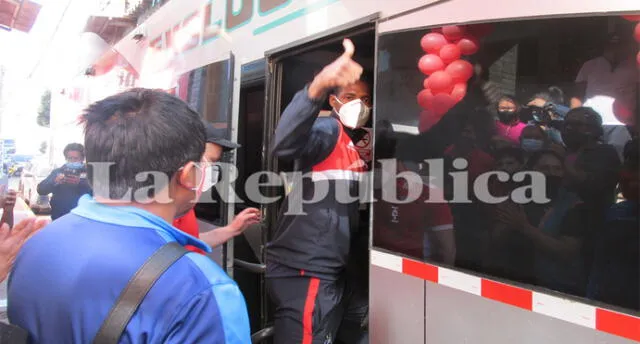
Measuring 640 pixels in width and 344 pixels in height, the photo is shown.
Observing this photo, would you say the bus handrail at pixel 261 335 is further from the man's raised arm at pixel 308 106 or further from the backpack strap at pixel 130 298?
the backpack strap at pixel 130 298

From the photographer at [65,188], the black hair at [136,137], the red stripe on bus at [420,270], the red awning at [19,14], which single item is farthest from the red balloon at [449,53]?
the photographer at [65,188]

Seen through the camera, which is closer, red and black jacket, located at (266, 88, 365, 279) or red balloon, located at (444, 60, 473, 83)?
red balloon, located at (444, 60, 473, 83)

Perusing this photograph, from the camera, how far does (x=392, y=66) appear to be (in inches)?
70.7

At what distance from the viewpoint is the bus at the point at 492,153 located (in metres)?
1.25

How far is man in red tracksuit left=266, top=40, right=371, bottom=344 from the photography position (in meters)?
2.06

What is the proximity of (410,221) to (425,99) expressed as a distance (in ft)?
1.49

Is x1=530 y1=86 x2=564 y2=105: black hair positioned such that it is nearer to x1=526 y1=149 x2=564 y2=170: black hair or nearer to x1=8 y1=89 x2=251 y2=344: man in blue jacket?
x1=526 y1=149 x2=564 y2=170: black hair

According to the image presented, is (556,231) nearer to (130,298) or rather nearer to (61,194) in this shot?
(130,298)

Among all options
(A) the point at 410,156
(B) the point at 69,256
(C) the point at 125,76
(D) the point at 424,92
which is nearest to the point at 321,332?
(A) the point at 410,156

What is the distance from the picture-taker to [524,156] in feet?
4.64

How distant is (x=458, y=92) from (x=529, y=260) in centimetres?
59

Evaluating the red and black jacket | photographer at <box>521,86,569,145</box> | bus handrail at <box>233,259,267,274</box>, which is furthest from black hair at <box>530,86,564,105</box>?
bus handrail at <box>233,259,267,274</box>

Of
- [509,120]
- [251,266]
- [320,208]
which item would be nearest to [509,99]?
[509,120]

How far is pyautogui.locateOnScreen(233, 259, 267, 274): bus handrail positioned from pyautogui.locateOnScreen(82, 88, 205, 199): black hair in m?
1.59
